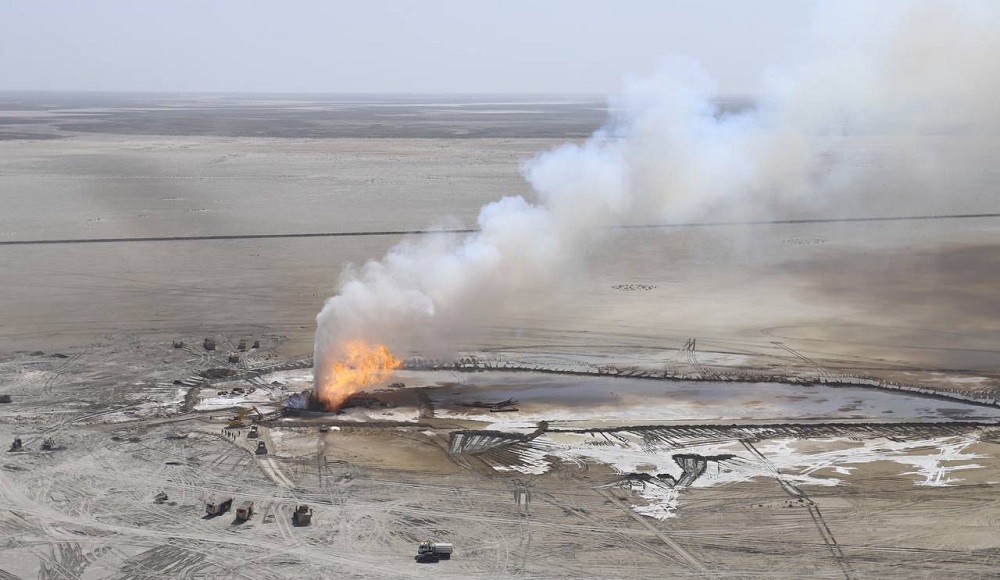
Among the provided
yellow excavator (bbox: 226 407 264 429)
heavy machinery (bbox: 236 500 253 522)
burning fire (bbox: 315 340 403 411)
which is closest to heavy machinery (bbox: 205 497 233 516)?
heavy machinery (bbox: 236 500 253 522)

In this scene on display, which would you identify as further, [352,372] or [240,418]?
[352,372]

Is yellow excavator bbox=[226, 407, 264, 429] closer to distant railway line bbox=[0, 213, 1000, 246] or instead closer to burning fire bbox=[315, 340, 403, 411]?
burning fire bbox=[315, 340, 403, 411]

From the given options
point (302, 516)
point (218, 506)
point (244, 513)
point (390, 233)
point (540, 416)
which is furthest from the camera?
point (390, 233)

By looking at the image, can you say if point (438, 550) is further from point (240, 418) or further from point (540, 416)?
point (240, 418)

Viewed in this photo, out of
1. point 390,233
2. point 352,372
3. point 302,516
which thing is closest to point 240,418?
point 352,372

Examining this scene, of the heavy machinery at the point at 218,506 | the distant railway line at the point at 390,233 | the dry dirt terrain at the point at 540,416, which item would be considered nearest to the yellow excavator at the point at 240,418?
the dry dirt terrain at the point at 540,416

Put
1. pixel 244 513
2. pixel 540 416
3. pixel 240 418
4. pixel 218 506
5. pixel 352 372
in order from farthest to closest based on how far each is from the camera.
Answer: pixel 352 372 → pixel 540 416 → pixel 240 418 → pixel 218 506 → pixel 244 513

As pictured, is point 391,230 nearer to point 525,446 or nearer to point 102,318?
point 102,318
